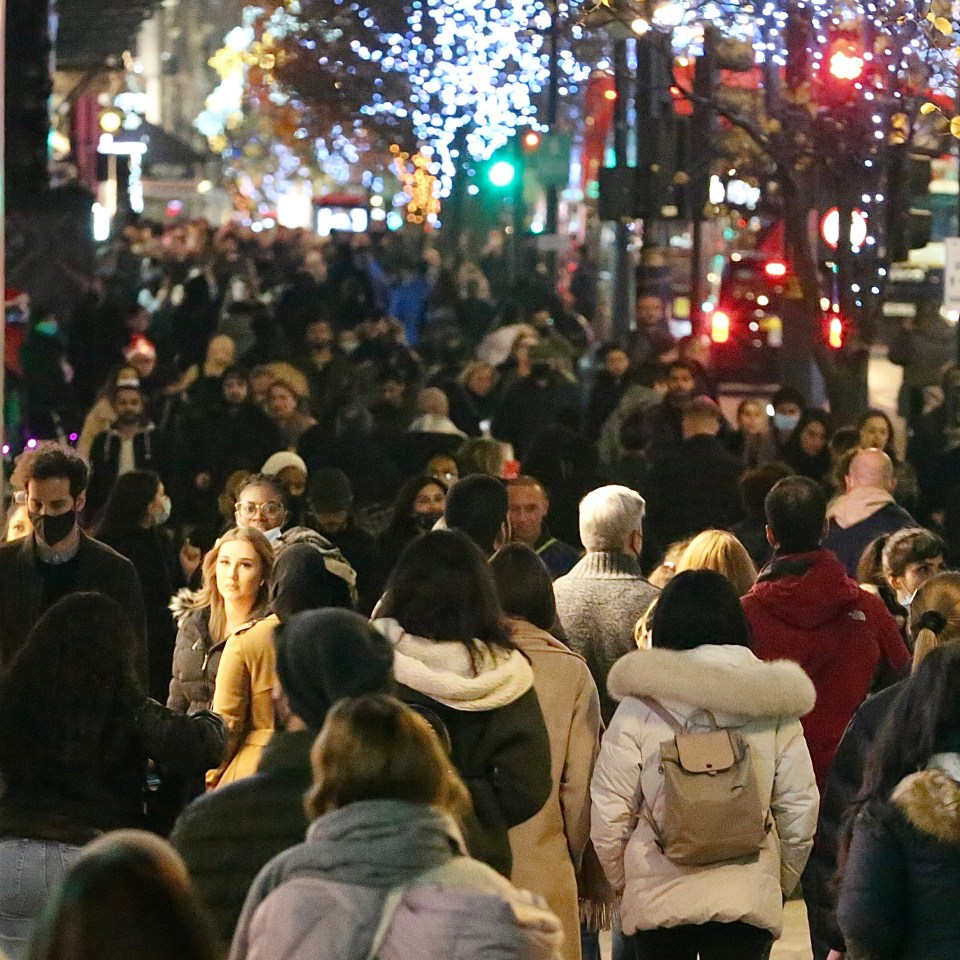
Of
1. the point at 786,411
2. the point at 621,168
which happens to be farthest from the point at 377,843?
the point at 621,168

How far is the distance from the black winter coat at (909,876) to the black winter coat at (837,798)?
69cm

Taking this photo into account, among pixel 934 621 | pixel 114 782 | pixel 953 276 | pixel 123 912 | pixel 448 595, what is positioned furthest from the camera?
pixel 953 276

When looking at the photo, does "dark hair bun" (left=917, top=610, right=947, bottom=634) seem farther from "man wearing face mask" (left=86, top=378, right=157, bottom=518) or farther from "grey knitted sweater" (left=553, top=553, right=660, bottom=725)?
"man wearing face mask" (left=86, top=378, right=157, bottom=518)

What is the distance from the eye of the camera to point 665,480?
11.6 metres

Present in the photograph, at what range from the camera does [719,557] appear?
7.62 m

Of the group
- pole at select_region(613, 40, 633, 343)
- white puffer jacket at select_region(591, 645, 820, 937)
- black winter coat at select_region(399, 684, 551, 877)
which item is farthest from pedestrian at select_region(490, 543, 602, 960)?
pole at select_region(613, 40, 633, 343)

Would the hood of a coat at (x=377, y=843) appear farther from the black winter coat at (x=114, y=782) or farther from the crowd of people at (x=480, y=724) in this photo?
the black winter coat at (x=114, y=782)

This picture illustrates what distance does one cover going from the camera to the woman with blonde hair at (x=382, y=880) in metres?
3.66

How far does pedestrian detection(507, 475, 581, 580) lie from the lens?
30.9 ft

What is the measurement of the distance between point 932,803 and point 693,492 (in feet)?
23.0

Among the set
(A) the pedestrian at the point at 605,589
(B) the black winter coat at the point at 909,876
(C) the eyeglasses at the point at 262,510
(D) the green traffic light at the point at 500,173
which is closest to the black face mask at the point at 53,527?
(C) the eyeglasses at the point at 262,510

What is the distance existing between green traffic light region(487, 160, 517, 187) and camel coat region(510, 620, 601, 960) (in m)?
22.0

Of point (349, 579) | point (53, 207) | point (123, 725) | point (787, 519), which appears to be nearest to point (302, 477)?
point (349, 579)

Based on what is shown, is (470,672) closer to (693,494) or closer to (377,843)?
(377,843)
